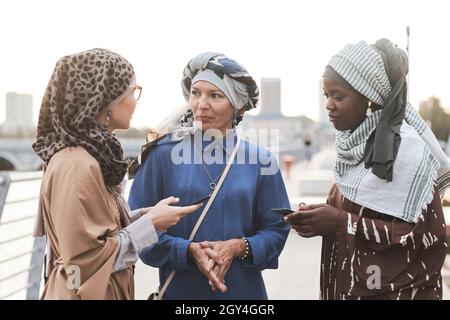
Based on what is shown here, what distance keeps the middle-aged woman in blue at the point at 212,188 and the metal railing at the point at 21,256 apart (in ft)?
5.33

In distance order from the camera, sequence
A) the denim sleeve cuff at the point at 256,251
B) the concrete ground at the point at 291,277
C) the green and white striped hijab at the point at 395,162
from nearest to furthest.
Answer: the green and white striped hijab at the point at 395,162
the denim sleeve cuff at the point at 256,251
the concrete ground at the point at 291,277

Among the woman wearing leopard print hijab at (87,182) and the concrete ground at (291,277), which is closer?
the woman wearing leopard print hijab at (87,182)

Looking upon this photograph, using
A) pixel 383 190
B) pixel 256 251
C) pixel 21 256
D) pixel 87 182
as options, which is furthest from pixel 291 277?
pixel 87 182

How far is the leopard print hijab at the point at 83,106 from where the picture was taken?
5.89ft

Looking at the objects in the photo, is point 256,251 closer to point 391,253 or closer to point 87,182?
point 391,253

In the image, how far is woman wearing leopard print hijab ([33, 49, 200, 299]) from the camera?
1.72 metres

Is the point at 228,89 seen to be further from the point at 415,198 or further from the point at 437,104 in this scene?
the point at 437,104

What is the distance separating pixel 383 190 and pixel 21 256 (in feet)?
9.87

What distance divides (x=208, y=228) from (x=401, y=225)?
32.4 inches

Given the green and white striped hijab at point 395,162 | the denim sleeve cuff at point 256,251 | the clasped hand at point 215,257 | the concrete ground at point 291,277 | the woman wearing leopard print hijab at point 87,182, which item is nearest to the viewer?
the woman wearing leopard print hijab at point 87,182

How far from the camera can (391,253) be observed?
6.66 ft

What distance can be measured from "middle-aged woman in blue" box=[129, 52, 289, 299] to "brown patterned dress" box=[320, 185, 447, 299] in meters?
0.38

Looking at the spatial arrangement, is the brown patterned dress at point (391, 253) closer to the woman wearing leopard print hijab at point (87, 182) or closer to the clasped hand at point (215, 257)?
the clasped hand at point (215, 257)

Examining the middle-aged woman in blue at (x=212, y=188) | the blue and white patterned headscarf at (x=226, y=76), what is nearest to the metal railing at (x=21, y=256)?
the middle-aged woman in blue at (x=212, y=188)
